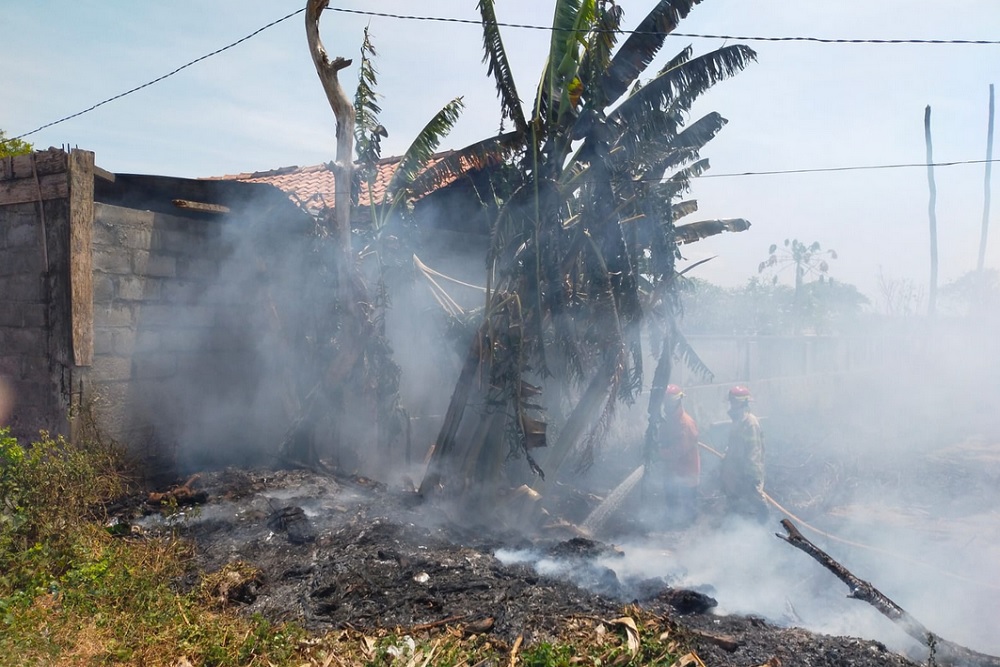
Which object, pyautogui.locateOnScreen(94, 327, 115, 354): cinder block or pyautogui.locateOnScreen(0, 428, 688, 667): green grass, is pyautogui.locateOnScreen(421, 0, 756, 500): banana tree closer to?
pyautogui.locateOnScreen(0, 428, 688, 667): green grass

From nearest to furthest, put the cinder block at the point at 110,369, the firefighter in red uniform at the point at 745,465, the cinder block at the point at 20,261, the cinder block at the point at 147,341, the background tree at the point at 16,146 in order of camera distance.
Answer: the cinder block at the point at 110,369 < the cinder block at the point at 20,261 < the cinder block at the point at 147,341 < the firefighter in red uniform at the point at 745,465 < the background tree at the point at 16,146

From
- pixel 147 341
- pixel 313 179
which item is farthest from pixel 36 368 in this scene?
pixel 313 179

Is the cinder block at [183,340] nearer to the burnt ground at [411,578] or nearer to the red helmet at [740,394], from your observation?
the burnt ground at [411,578]

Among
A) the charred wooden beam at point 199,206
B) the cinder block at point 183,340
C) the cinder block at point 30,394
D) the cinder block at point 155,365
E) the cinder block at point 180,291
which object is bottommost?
the cinder block at point 30,394

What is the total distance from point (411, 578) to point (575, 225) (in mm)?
4242

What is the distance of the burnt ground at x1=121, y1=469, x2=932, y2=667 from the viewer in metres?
4.52

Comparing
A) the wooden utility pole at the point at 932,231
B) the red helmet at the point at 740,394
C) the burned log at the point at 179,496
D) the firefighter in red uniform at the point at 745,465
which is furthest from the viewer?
the wooden utility pole at the point at 932,231

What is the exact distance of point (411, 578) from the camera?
5293 mm

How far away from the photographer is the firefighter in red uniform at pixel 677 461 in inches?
361

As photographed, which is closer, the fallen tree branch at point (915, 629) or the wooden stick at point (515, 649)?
the wooden stick at point (515, 649)

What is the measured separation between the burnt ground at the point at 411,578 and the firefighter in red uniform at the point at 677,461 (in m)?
2.73

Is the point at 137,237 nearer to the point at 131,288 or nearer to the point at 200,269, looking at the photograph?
the point at 131,288

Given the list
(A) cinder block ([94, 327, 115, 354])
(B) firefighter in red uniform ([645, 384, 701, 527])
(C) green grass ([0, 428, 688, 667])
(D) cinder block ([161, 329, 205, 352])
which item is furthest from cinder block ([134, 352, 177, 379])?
(B) firefighter in red uniform ([645, 384, 701, 527])

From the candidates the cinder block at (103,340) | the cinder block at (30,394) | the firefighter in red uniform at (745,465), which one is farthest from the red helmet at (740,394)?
the cinder block at (30,394)
